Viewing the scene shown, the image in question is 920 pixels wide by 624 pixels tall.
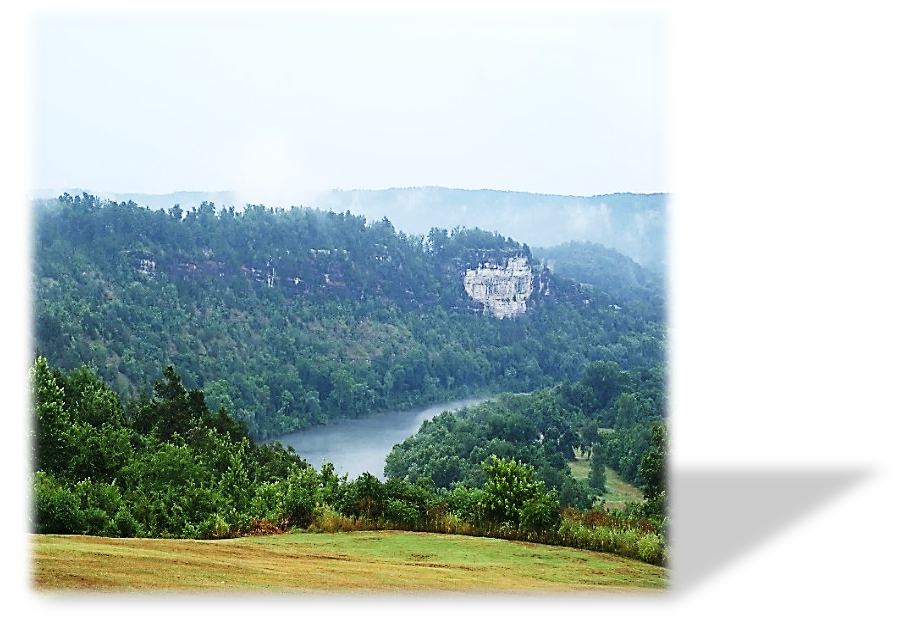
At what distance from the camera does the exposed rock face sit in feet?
24.3

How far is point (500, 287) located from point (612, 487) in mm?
2772

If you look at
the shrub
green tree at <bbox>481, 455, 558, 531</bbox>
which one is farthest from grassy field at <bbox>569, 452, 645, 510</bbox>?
the shrub

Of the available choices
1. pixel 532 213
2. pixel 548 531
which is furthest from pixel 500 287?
pixel 548 531

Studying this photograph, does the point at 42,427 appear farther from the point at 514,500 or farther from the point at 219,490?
the point at 514,500

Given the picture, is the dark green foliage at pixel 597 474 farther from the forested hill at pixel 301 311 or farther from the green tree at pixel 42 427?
the green tree at pixel 42 427

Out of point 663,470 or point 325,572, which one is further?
point 663,470

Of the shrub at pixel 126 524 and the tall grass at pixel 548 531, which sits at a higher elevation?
the tall grass at pixel 548 531

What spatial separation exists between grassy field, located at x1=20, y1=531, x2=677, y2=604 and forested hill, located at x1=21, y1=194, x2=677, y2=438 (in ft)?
9.26

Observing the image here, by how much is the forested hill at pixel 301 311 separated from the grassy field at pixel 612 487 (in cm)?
75

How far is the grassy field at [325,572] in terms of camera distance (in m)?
3.14

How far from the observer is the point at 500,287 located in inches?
323

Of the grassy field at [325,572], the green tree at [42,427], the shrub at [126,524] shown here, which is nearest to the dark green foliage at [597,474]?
the grassy field at [325,572]

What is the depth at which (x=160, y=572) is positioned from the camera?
323cm
